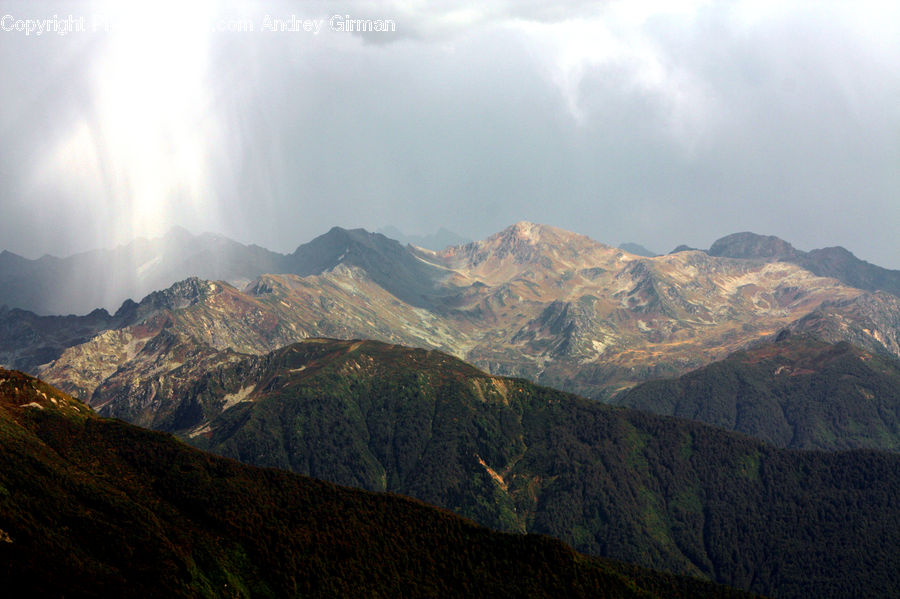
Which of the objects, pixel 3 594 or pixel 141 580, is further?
pixel 141 580

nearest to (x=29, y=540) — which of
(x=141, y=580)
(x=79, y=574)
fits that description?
(x=79, y=574)

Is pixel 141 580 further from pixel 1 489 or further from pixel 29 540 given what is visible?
pixel 1 489

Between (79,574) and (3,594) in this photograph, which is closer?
(3,594)

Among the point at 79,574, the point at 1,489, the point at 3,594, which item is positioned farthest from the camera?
the point at 1,489

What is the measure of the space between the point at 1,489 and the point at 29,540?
22.0 meters

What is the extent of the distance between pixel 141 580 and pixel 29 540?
3154cm

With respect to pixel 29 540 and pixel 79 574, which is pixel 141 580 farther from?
pixel 29 540

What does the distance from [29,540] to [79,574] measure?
54.4 ft

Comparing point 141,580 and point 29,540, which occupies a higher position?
point 29,540

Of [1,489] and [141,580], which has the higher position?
[1,489]

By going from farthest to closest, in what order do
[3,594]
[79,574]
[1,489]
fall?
1. [1,489]
2. [79,574]
3. [3,594]

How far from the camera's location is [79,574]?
187000 millimetres

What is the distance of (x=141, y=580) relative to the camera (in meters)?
199

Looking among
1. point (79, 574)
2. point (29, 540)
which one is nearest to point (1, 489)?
point (29, 540)
